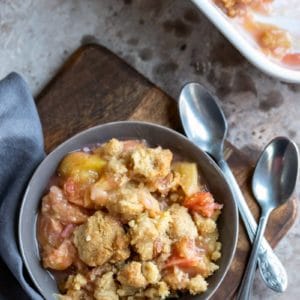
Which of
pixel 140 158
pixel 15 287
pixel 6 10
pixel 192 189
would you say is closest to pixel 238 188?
pixel 192 189

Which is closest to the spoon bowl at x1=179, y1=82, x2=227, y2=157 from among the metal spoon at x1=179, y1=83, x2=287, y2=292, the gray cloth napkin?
the metal spoon at x1=179, y1=83, x2=287, y2=292

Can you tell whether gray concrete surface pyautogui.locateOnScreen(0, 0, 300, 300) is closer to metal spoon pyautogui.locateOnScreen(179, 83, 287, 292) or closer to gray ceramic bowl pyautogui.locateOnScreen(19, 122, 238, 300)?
metal spoon pyautogui.locateOnScreen(179, 83, 287, 292)

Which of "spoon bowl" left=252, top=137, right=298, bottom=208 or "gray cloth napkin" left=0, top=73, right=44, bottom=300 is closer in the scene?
"gray cloth napkin" left=0, top=73, right=44, bottom=300

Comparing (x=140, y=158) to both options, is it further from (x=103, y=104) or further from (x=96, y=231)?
(x=103, y=104)

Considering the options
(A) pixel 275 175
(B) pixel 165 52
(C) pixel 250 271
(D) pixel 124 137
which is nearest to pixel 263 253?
(C) pixel 250 271

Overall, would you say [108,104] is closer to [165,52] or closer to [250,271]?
[165,52]
